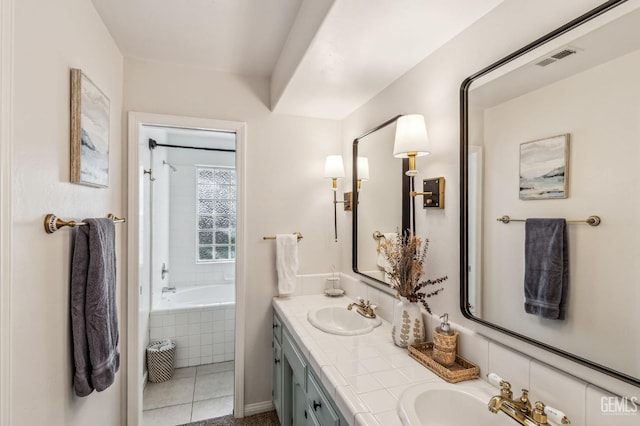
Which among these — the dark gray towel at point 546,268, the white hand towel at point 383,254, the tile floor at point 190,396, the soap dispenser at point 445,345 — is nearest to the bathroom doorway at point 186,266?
the tile floor at point 190,396

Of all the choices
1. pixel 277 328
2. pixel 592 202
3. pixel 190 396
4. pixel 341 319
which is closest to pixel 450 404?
pixel 592 202

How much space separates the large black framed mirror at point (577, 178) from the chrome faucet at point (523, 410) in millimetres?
161

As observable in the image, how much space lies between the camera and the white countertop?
3.24ft

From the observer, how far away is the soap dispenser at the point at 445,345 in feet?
3.97

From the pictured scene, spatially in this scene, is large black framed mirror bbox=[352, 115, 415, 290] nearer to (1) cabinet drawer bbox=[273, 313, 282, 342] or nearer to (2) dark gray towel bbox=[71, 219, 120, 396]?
(1) cabinet drawer bbox=[273, 313, 282, 342]

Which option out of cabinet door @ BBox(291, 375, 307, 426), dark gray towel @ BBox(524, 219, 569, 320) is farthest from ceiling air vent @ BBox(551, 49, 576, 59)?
cabinet door @ BBox(291, 375, 307, 426)

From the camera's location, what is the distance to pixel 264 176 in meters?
2.31

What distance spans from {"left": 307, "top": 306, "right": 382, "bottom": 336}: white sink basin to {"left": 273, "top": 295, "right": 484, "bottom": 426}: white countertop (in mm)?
54

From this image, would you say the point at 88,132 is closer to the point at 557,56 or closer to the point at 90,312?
the point at 90,312

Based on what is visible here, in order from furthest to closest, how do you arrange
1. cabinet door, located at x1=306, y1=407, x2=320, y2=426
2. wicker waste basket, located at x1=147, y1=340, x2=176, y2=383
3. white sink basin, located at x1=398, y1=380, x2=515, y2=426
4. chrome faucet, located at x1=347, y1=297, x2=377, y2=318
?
wicker waste basket, located at x1=147, y1=340, x2=176, y2=383 < chrome faucet, located at x1=347, y1=297, x2=377, y2=318 < cabinet door, located at x1=306, y1=407, x2=320, y2=426 < white sink basin, located at x1=398, y1=380, x2=515, y2=426

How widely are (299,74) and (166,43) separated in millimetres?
896

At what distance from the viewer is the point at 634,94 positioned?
73cm

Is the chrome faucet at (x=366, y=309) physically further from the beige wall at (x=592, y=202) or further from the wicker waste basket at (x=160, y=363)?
the wicker waste basket at (x=160, y=363)

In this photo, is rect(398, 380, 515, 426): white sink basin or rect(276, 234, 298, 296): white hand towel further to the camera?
rect(276, 234, 298, 296): white hand towel
